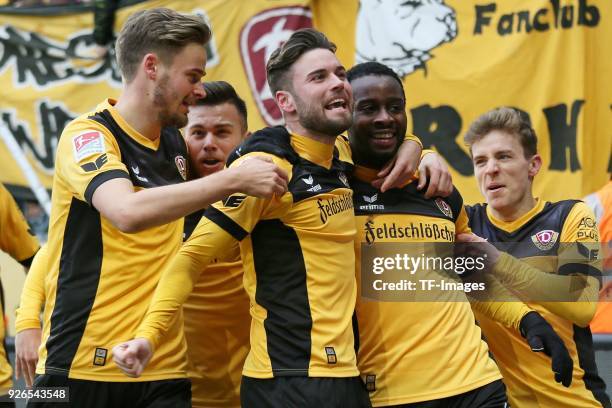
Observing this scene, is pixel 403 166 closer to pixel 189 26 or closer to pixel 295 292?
pixel 295 292

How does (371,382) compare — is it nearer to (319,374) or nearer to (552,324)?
(319,374)

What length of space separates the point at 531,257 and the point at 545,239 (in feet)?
0.38

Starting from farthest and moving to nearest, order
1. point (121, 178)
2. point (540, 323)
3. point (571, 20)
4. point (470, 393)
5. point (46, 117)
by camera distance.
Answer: point (46, 117) → point (571, 20) → point (540, 323) → point (470, 393) → point (121, 178)

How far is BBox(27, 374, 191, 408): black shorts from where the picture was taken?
12.2ft

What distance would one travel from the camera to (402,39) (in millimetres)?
7234

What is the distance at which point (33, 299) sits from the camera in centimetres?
443

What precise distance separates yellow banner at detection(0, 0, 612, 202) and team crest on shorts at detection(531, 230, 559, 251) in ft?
6.68

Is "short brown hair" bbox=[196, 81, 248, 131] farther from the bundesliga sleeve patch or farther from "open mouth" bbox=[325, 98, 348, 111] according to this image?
the bundesliga sleeve patch

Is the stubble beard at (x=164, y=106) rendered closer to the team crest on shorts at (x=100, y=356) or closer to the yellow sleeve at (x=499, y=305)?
the team crest on shorts at (x=100, y=356)

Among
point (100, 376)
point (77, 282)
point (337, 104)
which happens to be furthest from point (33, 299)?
point (337, 104)

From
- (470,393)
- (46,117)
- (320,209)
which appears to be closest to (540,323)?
(470,393)

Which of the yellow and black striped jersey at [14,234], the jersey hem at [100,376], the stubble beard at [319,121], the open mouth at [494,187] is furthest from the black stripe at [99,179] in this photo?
the open mouth at [494,187]

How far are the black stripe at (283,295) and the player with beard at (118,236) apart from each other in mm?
366

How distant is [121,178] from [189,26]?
0.71m
